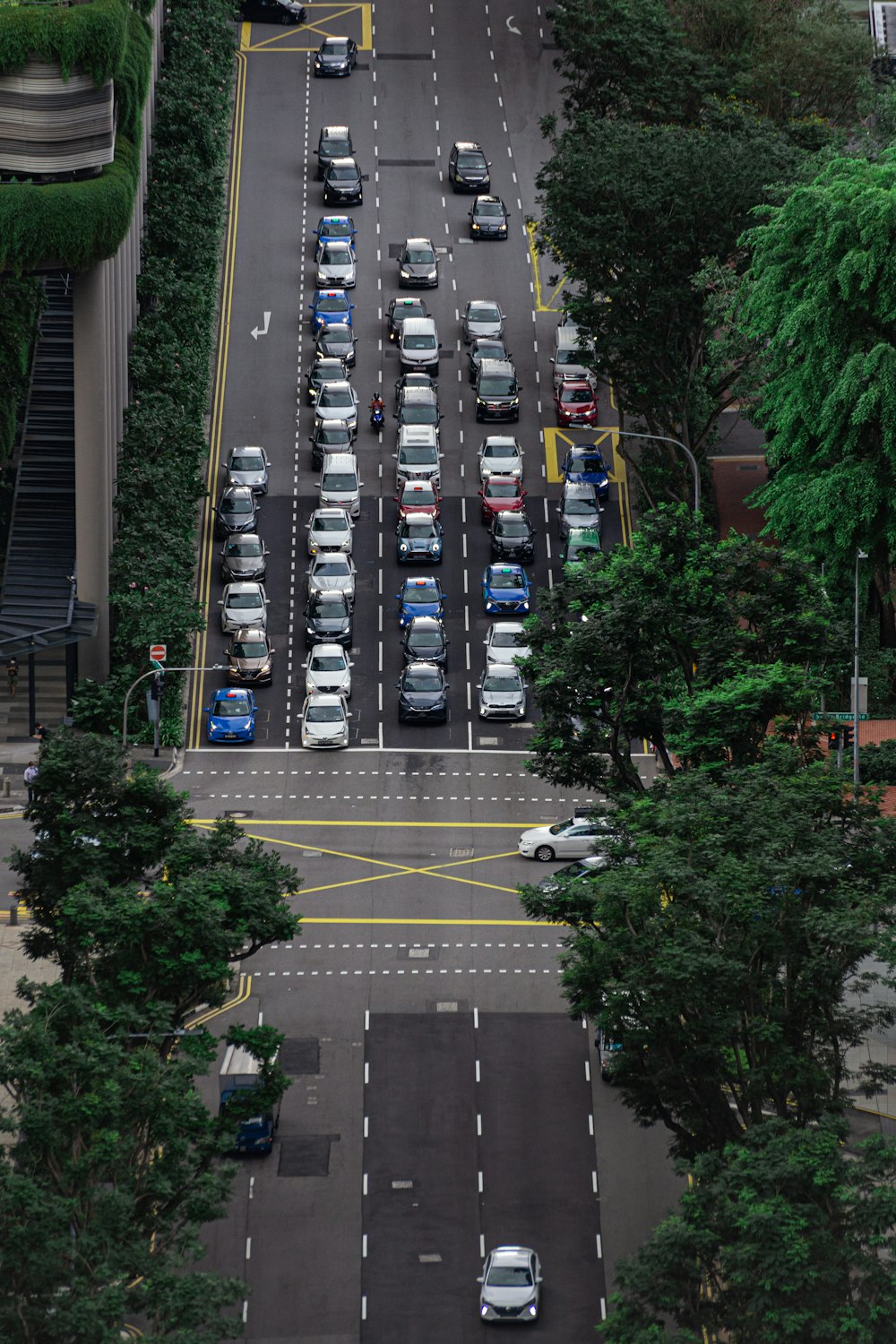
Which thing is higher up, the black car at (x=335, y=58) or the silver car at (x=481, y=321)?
the black car at (x=335, y=58)

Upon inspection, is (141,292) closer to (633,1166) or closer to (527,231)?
(527,231)

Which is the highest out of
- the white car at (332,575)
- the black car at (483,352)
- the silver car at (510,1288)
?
the black car at (483,352)

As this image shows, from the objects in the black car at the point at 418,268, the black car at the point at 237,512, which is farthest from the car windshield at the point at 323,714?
the black car at the point at 418,268

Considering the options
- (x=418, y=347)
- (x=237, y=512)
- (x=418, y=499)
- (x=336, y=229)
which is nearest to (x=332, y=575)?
(x=237, y=512)

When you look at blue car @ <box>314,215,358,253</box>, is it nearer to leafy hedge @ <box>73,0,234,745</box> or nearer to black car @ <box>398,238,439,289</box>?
black car @ <box>398,238,439,289</box>

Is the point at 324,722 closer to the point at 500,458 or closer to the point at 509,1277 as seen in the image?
the point at 500,458

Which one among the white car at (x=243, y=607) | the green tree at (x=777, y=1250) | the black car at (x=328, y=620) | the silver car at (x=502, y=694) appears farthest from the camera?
the white car at (x=243, y=607)

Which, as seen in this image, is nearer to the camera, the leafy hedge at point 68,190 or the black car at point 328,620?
the leafy hedge at point 68,190

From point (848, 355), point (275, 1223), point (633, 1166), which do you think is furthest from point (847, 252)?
point (275, 1223)

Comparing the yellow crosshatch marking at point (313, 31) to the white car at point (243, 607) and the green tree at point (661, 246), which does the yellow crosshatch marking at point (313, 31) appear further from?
the white car at point (243, 607)
